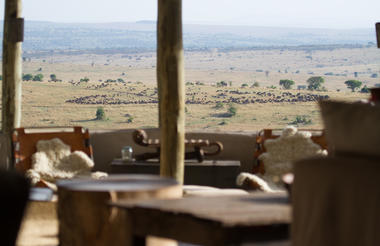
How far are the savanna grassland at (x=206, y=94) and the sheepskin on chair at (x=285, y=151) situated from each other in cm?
2827

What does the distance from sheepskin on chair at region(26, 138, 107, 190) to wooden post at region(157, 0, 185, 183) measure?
1249mm

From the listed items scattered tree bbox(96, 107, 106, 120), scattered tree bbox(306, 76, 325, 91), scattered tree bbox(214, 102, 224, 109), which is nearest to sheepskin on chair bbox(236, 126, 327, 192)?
scattered tree bbox(96, 107, 106, 120)

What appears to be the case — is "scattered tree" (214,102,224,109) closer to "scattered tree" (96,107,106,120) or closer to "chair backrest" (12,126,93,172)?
"scattered tree" (96,107,106,120)

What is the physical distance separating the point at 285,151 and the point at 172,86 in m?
1.52

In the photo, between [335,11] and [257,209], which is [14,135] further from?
[335,11]

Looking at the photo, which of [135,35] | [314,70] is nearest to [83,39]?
[135,35]

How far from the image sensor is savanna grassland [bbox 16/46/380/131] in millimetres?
38688

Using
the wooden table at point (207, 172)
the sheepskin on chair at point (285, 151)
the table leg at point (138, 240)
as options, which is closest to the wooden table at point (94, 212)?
the table leg at point (138, 240)

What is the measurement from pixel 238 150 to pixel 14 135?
2005mm

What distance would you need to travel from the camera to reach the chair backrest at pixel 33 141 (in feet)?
22.4

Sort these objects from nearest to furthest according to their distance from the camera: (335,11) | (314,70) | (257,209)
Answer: (257,209), (314,70), (335,11)

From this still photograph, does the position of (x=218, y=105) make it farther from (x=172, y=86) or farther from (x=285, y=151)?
(x=172, y=86)

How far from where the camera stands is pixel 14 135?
6.85 m

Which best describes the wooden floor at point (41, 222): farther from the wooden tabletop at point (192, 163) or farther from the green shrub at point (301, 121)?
the green shrub at point (301, 121)
